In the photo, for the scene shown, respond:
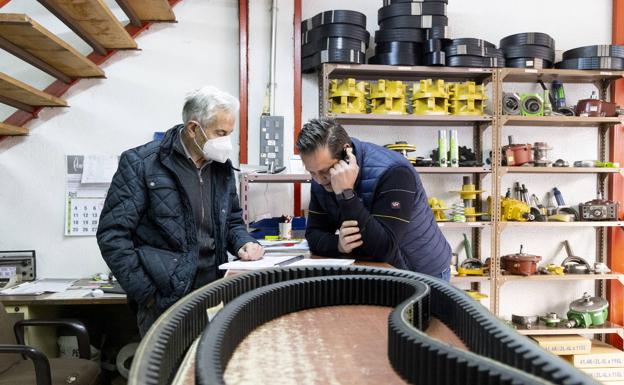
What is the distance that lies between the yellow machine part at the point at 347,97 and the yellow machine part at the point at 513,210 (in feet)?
4.62

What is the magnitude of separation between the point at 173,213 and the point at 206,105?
0.48 metres

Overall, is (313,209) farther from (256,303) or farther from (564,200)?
(564,200)

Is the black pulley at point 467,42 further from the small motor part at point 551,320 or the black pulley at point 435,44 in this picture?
the small motor part at point 551,320

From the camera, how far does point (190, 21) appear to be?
12.2ft

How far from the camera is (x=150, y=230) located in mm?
1877

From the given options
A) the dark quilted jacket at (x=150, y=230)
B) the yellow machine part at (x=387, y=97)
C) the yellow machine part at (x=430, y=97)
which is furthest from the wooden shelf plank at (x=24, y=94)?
the yellow machine part at (x=430, y=97)

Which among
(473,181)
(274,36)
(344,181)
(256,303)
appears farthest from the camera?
(473,181)

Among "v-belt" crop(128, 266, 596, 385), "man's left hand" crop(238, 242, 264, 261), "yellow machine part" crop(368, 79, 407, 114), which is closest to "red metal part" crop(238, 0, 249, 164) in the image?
"yellow machine part" crop(368, 79, 407, 114)

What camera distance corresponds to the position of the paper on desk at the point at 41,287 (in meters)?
2.94

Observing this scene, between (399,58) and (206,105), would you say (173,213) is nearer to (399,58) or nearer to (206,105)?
(206,105)

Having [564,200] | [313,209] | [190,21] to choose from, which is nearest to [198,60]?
[190,21]

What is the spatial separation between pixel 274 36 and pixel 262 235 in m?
1.61

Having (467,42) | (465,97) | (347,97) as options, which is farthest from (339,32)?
(465,97)

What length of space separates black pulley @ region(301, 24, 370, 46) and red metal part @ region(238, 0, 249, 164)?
523 millimetres
